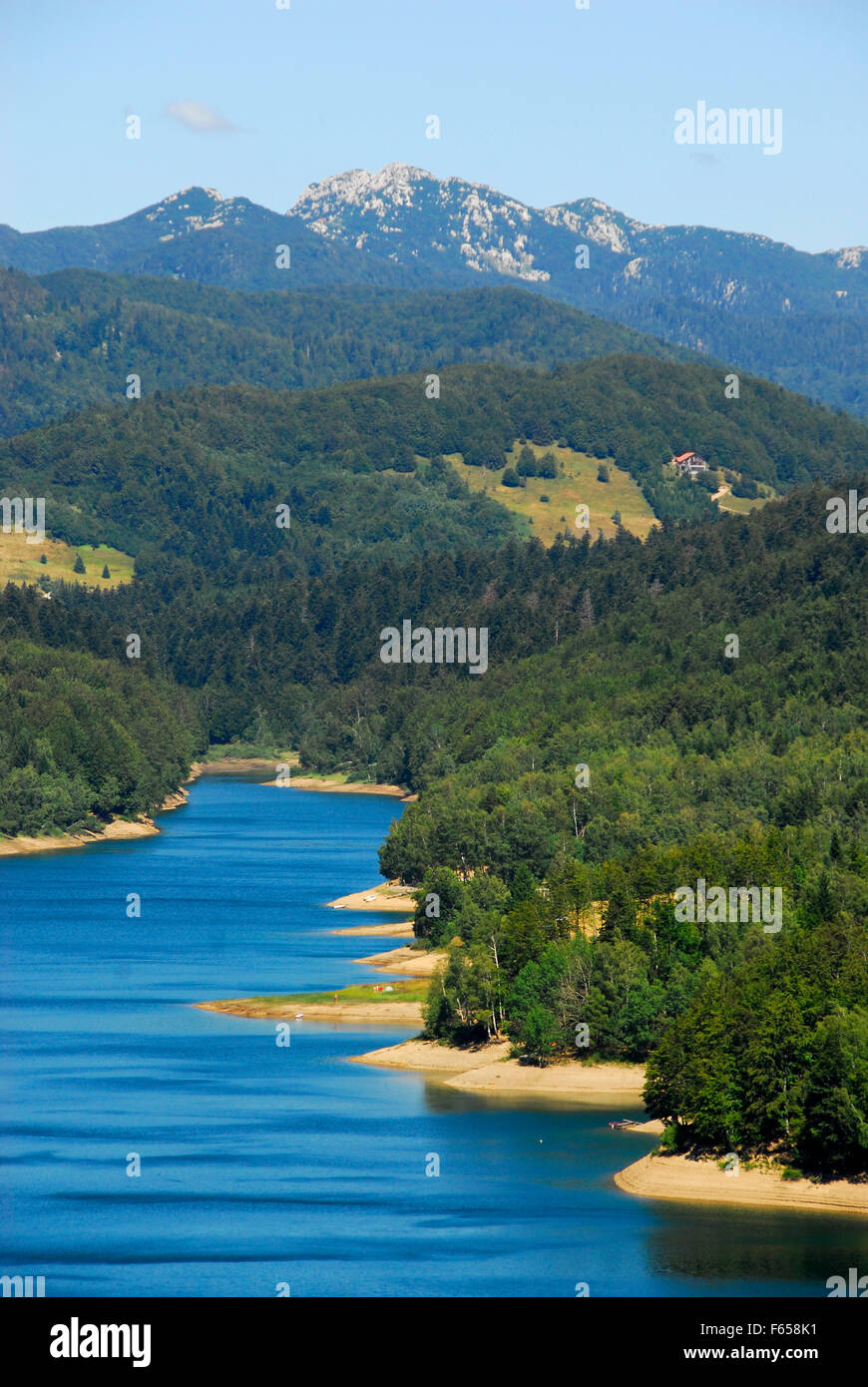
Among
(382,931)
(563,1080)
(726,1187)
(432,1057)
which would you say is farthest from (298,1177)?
(382,931)

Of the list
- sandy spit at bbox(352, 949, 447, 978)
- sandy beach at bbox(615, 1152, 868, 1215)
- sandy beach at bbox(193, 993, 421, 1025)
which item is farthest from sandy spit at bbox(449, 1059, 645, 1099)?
sandy spit at bbox(352, 949, 447, 978)

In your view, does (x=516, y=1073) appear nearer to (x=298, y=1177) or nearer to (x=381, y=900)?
(x=298, y=1177)

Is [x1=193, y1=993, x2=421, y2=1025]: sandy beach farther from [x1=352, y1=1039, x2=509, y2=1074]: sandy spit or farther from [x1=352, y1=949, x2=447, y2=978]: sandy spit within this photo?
[x1=352, y1=949, x2=447, y2=978]: sandy spit

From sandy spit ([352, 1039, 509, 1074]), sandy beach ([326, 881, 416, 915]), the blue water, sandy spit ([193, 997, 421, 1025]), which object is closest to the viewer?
Answer: the blue water

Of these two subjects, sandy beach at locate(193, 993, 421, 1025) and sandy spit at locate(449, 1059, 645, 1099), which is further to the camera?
sandy beach at locate(193, 993, 421, 1025)

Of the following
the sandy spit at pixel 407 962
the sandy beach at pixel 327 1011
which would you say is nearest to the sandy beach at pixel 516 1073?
the sandy beach at pixel 327 1011

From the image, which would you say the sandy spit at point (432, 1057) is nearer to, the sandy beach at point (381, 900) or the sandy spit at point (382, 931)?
the sandy spit at point (382, 931)

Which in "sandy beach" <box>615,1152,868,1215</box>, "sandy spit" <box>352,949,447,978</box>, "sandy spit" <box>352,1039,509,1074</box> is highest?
"sandy beach" <box>615,1152,868,1215</box>
